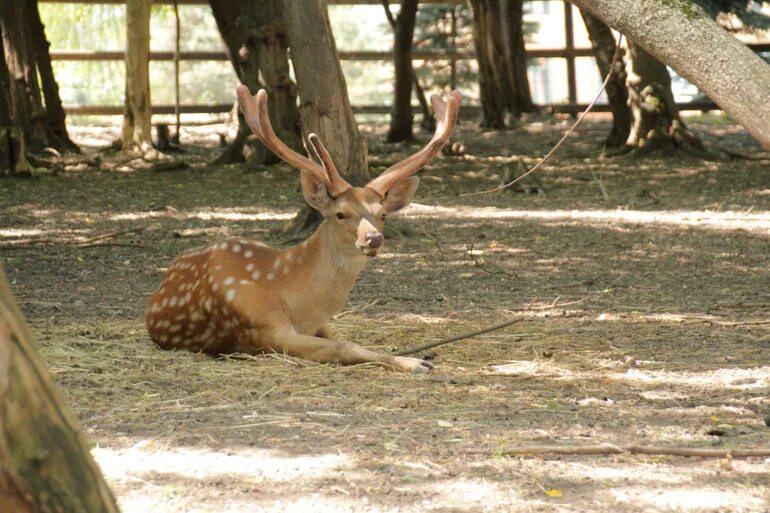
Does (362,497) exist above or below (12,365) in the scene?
below

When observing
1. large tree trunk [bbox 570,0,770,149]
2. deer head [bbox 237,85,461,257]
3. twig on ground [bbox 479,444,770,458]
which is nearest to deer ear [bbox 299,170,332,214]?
deer head [bbox 237,85,461,257]

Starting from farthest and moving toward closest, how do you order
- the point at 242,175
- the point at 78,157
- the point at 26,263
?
the point at 78,157 < the point at 242,175 < the point at 26,263

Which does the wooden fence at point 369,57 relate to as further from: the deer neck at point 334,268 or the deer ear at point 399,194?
the deer neck at point 334,268

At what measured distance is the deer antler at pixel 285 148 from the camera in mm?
6438

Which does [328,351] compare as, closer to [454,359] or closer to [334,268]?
[334,268]

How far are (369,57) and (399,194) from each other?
15.6 metres

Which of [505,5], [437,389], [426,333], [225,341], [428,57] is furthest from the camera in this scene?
[428,57]

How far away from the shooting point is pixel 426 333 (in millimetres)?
7148

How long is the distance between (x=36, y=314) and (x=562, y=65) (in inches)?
741

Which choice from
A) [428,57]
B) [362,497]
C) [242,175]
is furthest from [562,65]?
[362,497]

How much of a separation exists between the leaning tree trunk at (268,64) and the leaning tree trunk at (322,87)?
430 centimetres

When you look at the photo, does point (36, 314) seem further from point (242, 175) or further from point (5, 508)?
point (242, 175)

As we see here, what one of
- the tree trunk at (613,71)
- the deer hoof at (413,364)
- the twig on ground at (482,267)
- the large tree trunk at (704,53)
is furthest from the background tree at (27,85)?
the large tree trunk at (704,53)

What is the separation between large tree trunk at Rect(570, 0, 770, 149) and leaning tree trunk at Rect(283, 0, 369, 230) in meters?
4.68
